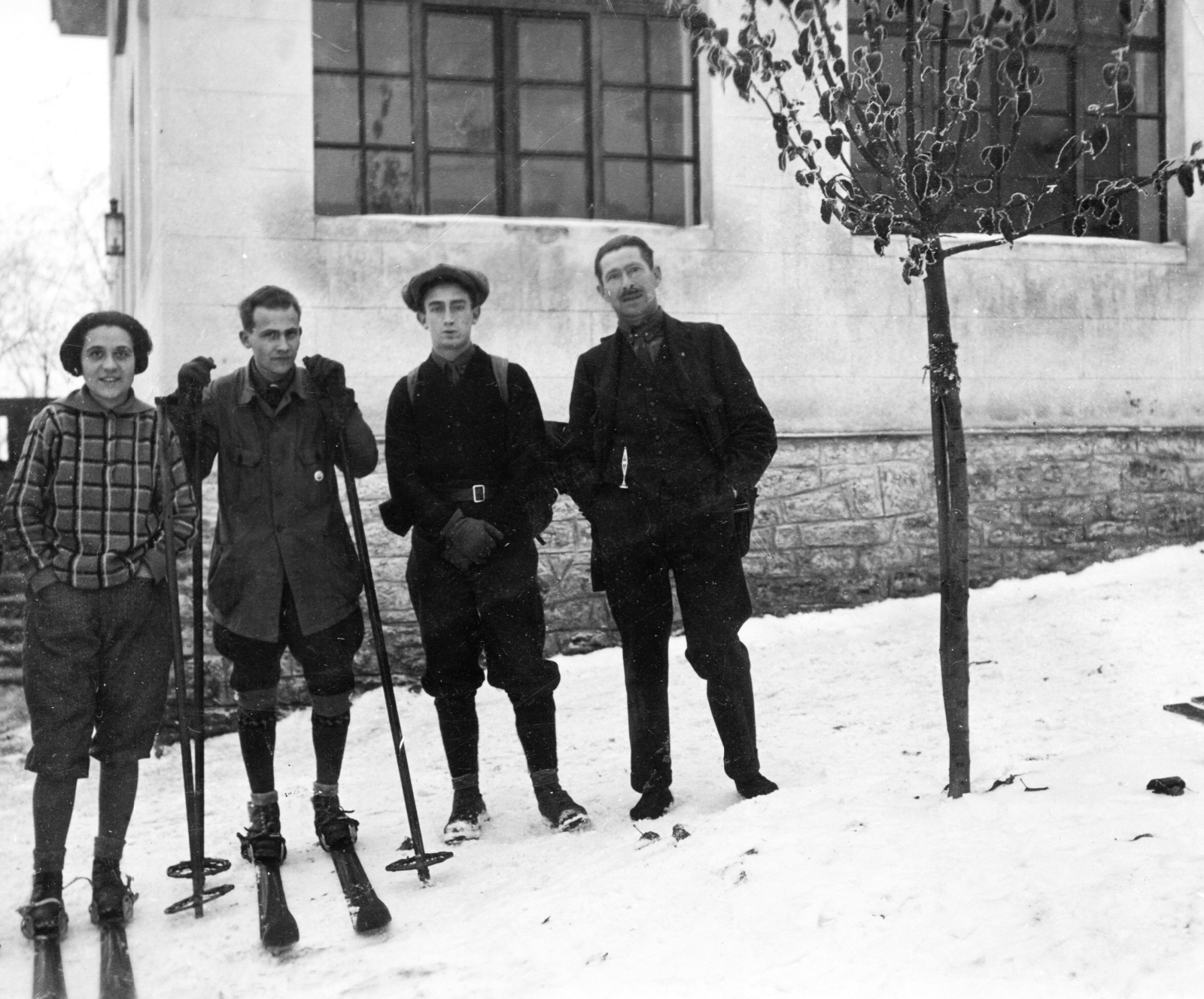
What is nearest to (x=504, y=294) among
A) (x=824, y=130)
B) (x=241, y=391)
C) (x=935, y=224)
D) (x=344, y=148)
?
(x=344, y=148)

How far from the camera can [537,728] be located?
4.16 meters

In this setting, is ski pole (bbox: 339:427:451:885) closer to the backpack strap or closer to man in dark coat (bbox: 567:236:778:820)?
the backpack strap

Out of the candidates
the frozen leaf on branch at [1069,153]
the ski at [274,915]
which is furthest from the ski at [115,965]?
the frozen leaf on branch at [1069,153]

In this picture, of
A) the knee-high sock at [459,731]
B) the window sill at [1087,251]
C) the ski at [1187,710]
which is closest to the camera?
the knee-high sock at [459,731]

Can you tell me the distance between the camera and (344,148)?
6.48 meters

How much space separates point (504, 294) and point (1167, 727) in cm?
372

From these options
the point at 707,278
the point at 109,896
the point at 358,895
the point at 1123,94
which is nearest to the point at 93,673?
the point at 109,896

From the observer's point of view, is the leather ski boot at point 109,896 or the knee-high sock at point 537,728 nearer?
the leather ski boot at point 109,896

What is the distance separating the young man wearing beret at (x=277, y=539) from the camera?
3.90 metres

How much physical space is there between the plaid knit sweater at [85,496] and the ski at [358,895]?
3.30 ft

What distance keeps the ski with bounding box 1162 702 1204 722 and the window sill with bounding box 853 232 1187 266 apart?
10.2ft

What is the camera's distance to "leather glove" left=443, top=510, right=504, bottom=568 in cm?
404

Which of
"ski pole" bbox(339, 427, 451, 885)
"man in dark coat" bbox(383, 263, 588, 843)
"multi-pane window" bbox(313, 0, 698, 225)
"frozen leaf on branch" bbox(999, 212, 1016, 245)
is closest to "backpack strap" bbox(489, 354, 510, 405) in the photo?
"man in dark coat" bbox(383, 263, 588, 843)

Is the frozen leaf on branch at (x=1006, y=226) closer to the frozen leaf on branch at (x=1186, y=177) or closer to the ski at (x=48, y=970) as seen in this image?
the frozen leaf on branch at (x=1186, y=177)
